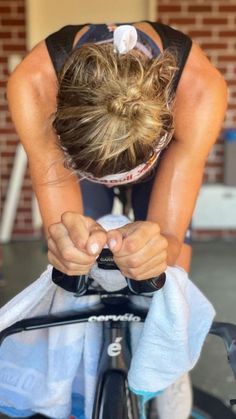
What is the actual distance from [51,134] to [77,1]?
2264 millimetres

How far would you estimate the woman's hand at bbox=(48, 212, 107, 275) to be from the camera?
2.52 ft

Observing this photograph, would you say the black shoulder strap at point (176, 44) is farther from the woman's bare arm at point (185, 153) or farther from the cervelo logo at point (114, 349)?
the cervelo logo at point (114, 349)

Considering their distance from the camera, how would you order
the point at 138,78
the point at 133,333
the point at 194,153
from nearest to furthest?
the point at 138,78 → the point at 133,333 → the point at 194,153

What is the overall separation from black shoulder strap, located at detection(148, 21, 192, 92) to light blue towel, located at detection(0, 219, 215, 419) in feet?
1.25

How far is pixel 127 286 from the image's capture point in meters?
0.94

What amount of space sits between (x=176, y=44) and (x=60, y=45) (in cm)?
22

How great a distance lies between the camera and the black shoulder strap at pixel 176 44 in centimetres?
112

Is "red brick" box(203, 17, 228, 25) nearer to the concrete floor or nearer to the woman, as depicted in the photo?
the concrete floor

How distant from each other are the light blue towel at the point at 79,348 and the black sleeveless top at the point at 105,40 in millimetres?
389

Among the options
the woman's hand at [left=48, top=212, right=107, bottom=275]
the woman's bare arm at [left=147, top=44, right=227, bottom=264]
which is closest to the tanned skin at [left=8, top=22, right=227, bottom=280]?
the woman's bare arm at [left=147, top=44, right=227, bottom=264]

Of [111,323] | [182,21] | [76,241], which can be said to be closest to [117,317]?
[111,323]

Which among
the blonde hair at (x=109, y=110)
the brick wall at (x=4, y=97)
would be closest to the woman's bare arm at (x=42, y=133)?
the blonde hair at (x=109, y=110)

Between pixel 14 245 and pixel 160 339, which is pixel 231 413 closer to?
pixel 160 339

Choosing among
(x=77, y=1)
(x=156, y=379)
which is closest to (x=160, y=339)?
(x=156, y=379)
